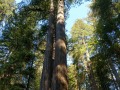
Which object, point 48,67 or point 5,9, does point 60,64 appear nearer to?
point 48,67

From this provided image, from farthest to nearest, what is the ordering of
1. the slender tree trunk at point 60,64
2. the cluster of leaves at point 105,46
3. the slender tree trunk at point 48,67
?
1. the cluster of leaves at point 105,46
2. the slender tree trunk at point 48,67
3. the slender tree trunk at point 60,64

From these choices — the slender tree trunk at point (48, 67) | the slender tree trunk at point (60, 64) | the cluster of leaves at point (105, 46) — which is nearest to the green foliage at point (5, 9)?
the cluster of leaves at point (105, 46)

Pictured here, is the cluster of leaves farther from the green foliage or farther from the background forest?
the green foliage

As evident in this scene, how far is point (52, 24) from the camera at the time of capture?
8.80 metres

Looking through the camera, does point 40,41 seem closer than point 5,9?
Yes

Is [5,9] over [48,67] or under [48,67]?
over

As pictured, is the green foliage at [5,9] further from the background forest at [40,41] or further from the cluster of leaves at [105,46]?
the cluster of leaves at [105,46]

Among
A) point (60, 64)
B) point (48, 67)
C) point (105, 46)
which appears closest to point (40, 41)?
point (105, 46)

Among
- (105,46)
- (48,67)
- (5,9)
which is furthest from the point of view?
(5,9)

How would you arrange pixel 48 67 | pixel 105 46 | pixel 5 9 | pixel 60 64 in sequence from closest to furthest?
pixel 60 64, pixel 48 67, pixel 105 46, pixel 5 9

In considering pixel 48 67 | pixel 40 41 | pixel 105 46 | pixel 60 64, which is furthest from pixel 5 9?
pixel 60 64

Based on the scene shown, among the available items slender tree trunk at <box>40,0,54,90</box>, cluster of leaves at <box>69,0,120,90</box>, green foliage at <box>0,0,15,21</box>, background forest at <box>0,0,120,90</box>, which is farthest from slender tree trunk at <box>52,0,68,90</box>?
green foliage at <box>0,0,15,21</box>

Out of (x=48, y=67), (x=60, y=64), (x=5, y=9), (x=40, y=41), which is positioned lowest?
(x=60, y=64)

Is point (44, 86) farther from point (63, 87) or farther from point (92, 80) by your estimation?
point (92, 80)
